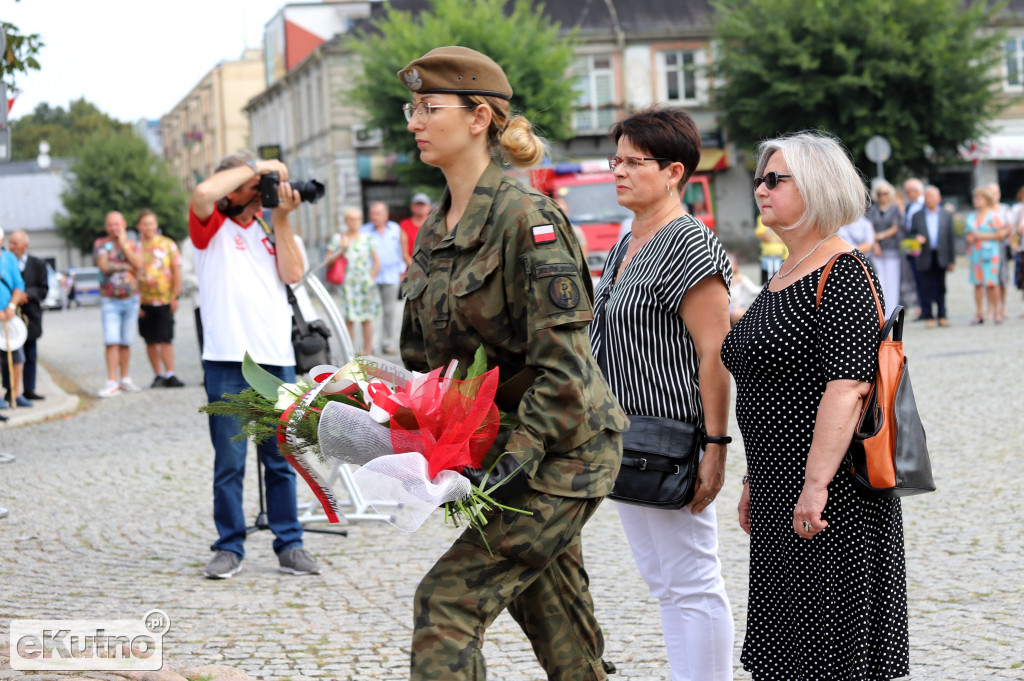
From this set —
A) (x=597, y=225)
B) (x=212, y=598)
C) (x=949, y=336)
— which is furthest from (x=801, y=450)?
(x=597, y=225)

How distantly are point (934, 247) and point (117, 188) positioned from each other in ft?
179

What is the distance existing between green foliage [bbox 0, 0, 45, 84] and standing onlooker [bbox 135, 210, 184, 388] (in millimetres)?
6119

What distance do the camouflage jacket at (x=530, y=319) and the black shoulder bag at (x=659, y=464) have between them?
1.71 ft

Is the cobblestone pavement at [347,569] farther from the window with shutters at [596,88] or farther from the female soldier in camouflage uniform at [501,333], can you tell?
the window with shutters at [596,88]

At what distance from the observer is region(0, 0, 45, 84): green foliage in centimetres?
834

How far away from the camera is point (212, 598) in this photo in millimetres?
5602

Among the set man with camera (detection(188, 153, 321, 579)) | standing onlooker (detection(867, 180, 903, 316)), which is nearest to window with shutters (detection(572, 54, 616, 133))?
standing onlooker (detection(867, 180, 903, 316))

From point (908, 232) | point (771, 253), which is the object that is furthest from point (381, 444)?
point (908, 232)

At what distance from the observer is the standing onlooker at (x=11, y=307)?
12930 millimetres

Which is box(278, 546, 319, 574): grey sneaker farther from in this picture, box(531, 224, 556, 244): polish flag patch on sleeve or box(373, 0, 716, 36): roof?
box(373, 0, 716, 36): roof

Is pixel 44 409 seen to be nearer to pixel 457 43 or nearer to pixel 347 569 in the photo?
pixel 347 569

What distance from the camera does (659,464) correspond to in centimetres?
365

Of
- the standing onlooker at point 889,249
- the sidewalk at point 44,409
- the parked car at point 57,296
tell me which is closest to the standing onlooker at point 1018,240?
the standing onlooker at point 889,249

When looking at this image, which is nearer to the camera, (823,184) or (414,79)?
(414,79)
